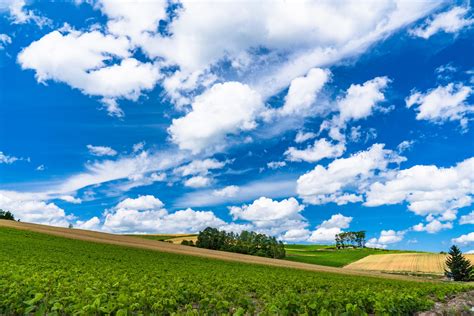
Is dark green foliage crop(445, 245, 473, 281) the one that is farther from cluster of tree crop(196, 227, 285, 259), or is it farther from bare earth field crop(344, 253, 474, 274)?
cluster of tree crop(196, 227, 285, 259)

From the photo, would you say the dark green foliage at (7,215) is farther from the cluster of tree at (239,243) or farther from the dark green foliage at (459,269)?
the dark green foliage at (459,269)

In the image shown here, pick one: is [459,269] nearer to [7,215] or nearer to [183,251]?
[183,251]

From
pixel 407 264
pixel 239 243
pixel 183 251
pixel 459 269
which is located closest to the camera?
pixel 183 251

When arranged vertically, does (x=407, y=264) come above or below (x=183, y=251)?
above

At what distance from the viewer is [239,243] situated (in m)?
115

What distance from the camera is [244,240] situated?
12375 centimetres

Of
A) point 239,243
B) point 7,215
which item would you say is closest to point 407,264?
point 239,243

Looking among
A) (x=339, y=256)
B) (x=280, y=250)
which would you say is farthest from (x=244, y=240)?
(x=339, y=256)

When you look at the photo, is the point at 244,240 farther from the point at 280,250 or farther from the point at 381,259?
the point at 381,259

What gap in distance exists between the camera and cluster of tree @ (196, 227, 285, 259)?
113 m

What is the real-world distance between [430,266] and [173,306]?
4148 inches

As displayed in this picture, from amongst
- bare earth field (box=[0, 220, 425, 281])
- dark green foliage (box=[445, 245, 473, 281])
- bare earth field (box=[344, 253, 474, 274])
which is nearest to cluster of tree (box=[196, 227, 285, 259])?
bare earth field (box=[344, 253, 474, 274])

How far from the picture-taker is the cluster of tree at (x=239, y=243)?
113m

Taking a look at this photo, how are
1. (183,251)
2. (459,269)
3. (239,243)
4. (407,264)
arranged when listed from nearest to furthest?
(183,251) → (459,269) → (407,264) → (239,243)
